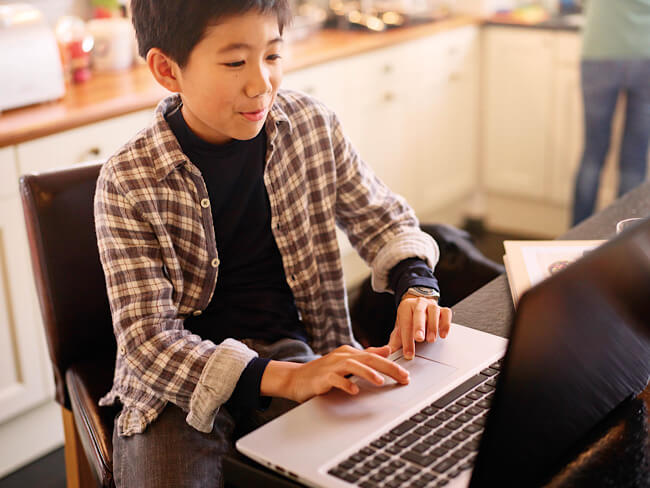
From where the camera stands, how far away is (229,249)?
4.17ft

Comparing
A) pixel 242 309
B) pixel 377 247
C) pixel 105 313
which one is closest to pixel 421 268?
pixel 377 247

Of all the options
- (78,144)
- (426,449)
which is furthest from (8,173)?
(426,449)

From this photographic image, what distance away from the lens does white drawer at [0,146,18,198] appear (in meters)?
1.93

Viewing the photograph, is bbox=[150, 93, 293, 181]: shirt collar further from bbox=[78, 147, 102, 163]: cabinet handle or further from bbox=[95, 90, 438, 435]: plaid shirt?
bbox=[78, 147, 102, 163]: cabinet handle

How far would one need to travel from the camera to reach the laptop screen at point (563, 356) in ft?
2.02

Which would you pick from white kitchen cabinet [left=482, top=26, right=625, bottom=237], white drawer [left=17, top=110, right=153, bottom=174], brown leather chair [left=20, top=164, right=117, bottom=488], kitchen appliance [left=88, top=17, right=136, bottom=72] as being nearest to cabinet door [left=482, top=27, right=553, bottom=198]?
white kitchen cabinet [left=482, top=26, right=625, bottom=237]

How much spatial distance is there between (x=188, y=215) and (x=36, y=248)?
0.29 m

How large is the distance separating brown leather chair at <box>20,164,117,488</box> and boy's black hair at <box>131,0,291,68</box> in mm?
282

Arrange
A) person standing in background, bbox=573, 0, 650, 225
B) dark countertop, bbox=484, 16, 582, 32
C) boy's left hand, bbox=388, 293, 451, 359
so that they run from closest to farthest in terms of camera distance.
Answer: boy's left hand, bbox=388, 293, 451, 359 < person standing in background, bbox=573, 0, 650, 225 < dark countertop, bbox=484, 16, 582, 32

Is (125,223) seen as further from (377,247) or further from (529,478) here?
(529,478)

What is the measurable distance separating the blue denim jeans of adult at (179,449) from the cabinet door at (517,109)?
8.01 feet

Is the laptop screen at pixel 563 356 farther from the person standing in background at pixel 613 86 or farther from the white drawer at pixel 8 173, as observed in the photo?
the person standing in background at pixel 613 86

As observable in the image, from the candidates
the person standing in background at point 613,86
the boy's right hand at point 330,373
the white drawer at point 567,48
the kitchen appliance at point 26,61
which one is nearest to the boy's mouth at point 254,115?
the boy's right hand at point 330,373

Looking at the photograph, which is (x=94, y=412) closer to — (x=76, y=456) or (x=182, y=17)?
(x=76, y=456)
